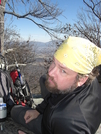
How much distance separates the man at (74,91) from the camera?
1037mm

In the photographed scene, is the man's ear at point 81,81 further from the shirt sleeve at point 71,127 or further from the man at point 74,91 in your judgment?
the shirt sleeve at point 71,127

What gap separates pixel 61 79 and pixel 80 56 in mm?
231

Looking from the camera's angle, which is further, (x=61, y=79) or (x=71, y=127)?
(x=61, y=79)

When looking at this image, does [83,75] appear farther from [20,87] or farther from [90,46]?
[20,87]

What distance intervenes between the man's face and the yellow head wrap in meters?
0.04

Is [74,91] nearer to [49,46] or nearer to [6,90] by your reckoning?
[6,90]

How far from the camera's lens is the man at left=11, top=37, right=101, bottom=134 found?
1037mm

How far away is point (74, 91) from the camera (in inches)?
46.5

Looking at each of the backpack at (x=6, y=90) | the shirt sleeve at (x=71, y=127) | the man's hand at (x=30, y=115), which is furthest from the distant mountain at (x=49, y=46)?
the shirt sleeve at (x=71, y=127)

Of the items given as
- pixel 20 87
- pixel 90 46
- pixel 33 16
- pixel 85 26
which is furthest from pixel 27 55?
pixel 90 46

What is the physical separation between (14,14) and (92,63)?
539 centimetres

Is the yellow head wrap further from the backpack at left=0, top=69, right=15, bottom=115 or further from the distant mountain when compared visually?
the distant mountain

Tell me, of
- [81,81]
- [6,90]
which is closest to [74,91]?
[81,81]

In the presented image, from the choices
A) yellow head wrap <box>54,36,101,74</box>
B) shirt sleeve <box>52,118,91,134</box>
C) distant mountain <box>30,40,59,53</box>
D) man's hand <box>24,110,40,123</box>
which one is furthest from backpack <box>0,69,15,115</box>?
distant mountain <box>30,40,59,53</box>
